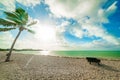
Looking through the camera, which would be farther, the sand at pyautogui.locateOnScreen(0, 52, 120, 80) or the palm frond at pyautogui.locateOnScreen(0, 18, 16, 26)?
the palm frond at pyautogui.locateOnScreen(0, 18, 16, 26)

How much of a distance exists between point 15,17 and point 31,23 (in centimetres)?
332

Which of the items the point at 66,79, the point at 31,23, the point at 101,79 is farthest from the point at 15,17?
the point at 101,79

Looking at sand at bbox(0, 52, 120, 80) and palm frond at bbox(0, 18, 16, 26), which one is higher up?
palm frond at bbox(0, 18, 16, 26)

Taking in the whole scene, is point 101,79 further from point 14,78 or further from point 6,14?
point 6,14

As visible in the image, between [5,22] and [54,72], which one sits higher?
[5,22]

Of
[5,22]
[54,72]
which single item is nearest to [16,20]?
[5,22]

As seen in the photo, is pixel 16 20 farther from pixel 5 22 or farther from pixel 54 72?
pixel 54 72

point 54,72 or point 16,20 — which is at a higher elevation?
point 16,20

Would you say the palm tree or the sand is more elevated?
the palm tree

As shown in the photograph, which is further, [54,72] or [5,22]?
[5,22]

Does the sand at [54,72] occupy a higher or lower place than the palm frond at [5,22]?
lower

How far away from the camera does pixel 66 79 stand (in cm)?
1084

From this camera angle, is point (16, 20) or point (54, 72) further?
point (16, 20)

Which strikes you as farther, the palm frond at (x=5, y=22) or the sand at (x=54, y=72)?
the palm frond at (x=5, y=22)
